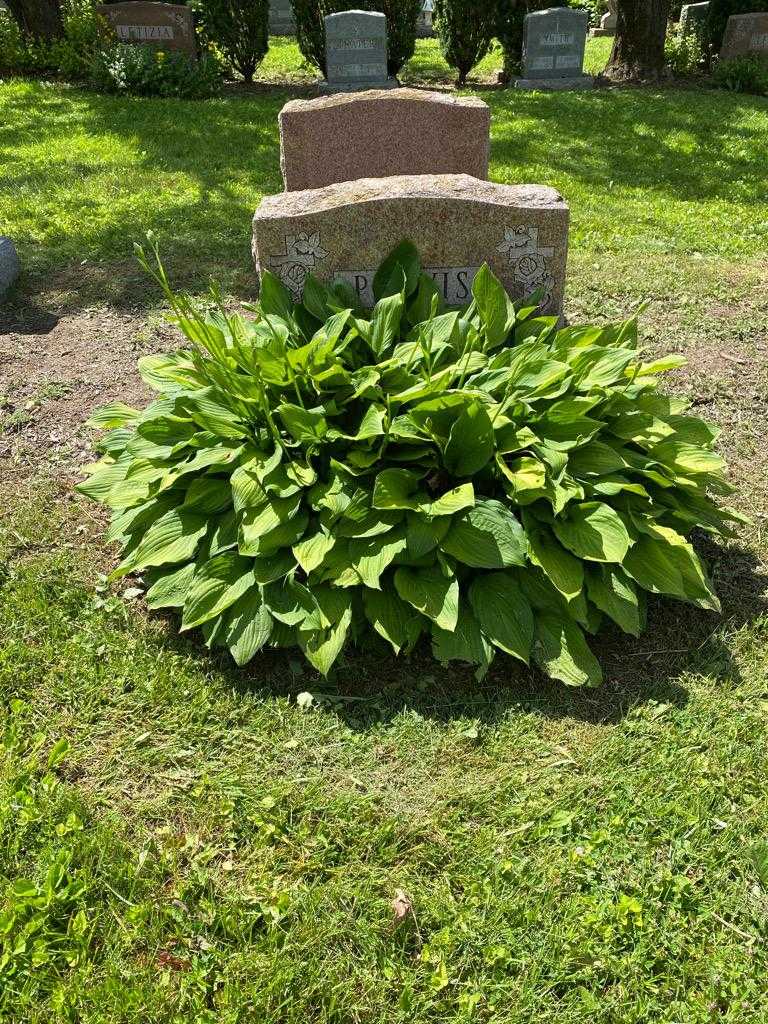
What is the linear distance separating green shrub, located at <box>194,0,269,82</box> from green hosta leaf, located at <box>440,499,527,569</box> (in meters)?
12.5

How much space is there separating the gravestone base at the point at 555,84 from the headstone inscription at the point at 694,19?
311cm

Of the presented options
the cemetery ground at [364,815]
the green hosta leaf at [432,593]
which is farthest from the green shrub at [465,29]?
the green hosta leaf at [432,593]

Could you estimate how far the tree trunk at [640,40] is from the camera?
12781 mm

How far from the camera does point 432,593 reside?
296 cm

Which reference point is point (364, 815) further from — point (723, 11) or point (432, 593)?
point (723, 11)

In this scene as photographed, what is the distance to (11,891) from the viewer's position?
7.63 feet

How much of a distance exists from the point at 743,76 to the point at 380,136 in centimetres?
999

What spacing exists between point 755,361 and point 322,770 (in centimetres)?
389

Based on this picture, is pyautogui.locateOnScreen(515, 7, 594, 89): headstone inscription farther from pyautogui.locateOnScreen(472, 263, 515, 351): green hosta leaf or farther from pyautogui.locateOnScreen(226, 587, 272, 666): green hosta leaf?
pyautogui.locateOnScreen(226, 587, 272, 666): green hosta leaf

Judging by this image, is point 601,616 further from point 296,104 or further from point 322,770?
point 296,104

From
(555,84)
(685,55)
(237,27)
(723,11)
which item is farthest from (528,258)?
(723,11)

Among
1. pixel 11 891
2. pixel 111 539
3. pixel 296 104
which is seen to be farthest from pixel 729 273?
pixel 11 891

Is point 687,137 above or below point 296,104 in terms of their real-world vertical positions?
below

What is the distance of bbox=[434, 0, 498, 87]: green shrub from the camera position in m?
13.1
